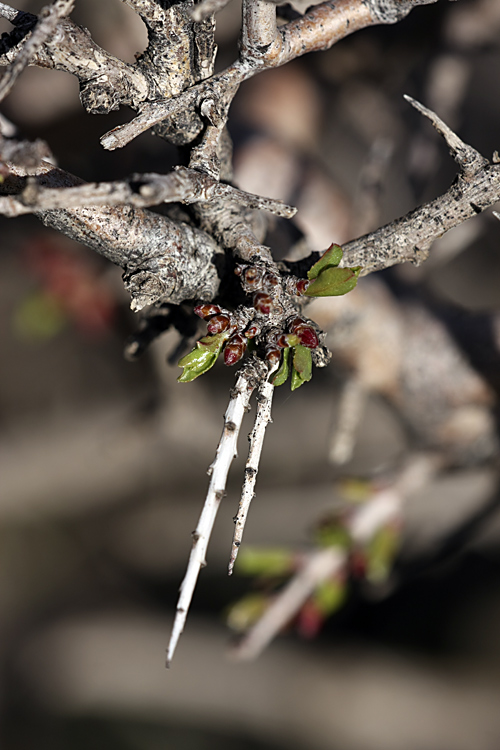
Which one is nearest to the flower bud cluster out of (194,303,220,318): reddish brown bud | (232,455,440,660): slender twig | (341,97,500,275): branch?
→ (194,303,220,318): reddish brown bud

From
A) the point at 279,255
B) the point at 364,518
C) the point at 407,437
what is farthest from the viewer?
the point at 407,437

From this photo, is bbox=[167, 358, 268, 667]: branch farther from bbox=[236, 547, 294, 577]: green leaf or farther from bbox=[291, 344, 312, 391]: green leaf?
bbox=[236, 547, 294, 577]: green leaf

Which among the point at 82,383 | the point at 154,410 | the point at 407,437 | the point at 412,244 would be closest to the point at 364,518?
the point at 407,437

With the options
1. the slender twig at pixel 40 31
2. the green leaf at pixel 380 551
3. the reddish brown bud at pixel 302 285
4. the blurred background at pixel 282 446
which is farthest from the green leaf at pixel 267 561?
the slender twig at pixel 40 31

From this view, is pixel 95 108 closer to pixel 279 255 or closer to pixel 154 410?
pixel 279 255

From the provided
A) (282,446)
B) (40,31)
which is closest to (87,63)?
(40,31)

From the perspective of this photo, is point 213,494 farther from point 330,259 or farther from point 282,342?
point 330,259
